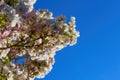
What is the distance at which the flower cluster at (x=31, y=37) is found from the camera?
24.0 metres

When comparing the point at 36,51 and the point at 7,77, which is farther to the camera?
the point at 36,51

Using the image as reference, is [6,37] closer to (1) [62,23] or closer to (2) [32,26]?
(2) [32,26]

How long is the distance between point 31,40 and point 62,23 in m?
2.07

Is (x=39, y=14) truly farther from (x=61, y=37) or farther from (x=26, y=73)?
(x=26, y=73)

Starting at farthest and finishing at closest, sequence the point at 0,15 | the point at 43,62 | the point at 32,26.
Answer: the point at 43,62
the point at 32,26
the point at 0,15

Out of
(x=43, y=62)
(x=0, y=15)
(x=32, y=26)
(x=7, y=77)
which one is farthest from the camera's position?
(x=43, y=62)

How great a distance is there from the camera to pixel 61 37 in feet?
82.9

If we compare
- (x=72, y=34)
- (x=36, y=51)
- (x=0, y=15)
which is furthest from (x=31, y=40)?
(x=0, y=15)

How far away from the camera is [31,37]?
25297 millimetres

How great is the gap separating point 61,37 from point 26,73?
13.2 feet

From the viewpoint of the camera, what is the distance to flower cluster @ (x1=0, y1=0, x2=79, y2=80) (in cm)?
2400

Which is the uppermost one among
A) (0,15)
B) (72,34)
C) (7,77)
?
(72,34)

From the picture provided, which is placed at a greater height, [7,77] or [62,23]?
[62,23]

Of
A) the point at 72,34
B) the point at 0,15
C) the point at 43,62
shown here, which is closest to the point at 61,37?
the point at 72,34
